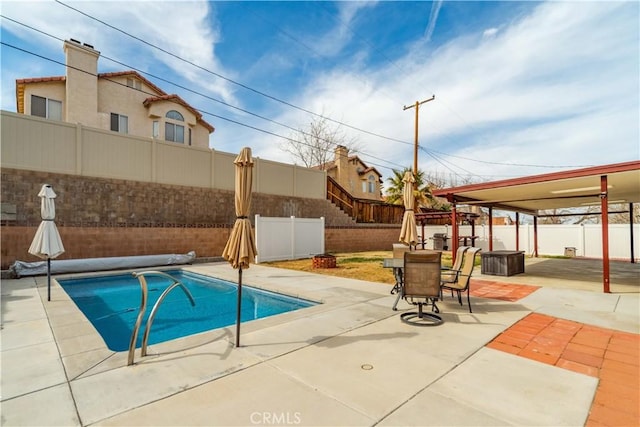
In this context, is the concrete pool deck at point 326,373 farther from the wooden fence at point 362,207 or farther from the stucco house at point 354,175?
the stucco house at point 354,175

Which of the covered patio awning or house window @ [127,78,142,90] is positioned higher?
house window @ [127,78,142,90]

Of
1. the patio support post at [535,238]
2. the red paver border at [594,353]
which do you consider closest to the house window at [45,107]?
the red paver border at [594,353]

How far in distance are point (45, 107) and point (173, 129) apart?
18.9ft

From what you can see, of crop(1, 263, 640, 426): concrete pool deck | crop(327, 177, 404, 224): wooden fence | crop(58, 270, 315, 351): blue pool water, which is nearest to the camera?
crop(1, 263, 640, 426): concrete pool deck

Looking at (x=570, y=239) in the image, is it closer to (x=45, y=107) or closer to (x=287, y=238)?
(x=287, y=238)

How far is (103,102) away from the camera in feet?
53.5

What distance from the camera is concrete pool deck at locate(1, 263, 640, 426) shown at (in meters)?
2.40

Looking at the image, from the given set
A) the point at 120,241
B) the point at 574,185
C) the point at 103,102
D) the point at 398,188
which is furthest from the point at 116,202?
the point at 398,188

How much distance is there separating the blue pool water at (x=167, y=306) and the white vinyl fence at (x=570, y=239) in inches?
564

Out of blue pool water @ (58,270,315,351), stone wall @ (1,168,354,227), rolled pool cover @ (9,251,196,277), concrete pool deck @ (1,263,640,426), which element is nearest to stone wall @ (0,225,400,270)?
stone wall @ (1,168,354,227)

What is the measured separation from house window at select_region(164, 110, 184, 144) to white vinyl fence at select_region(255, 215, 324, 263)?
936 centimetres

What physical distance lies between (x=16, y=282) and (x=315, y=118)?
24498 mm

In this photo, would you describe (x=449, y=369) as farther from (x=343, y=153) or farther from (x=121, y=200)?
(x=343, y=153)

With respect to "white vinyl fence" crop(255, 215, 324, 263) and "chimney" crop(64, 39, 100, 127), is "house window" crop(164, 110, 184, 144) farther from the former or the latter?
"white vinyl fence" crop(255, 215, 324, 263)
